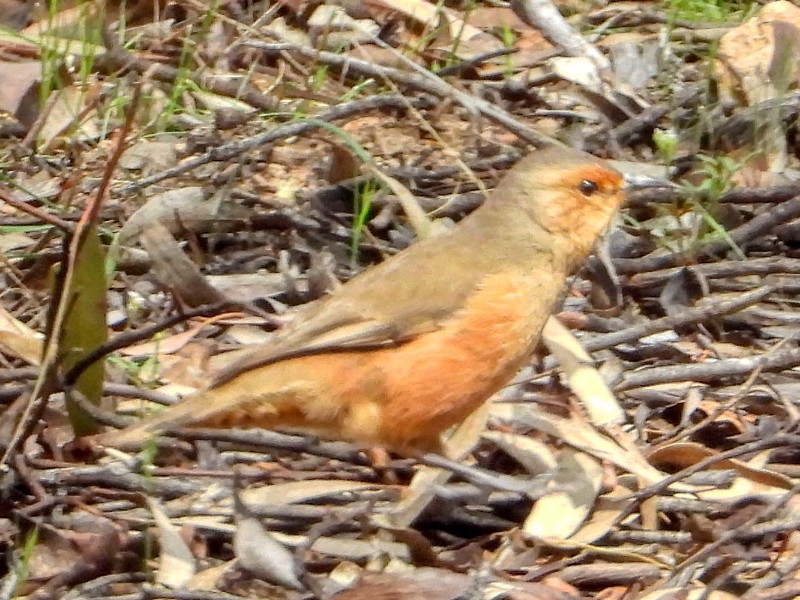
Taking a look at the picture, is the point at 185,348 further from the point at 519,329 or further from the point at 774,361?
the point at 774,361

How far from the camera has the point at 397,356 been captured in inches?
158

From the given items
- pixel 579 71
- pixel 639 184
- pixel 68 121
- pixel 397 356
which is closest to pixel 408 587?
pixel 397 356

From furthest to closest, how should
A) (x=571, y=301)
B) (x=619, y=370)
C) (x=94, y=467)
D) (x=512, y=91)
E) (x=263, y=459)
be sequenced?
(x=512, y=91)
(x=571, y=301)
(x=619, y=370)
(x=263, y=459)
(x=94, y=467)

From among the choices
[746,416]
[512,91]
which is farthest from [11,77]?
[746,416]

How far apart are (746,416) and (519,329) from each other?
834 mm

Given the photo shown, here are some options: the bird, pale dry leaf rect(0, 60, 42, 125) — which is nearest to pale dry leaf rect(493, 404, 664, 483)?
the bird

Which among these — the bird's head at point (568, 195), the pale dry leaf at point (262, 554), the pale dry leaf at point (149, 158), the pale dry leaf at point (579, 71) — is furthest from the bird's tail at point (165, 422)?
the pale dry leaf at point (579, 71)

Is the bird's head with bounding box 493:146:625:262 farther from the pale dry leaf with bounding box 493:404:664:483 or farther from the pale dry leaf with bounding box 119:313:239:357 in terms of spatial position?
the pale dry leaf with bounding box 119:313:239:357

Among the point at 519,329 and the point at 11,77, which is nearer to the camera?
the point at 519,329

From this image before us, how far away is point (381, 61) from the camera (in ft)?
21.5

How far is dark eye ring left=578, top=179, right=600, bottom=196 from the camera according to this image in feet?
14.4

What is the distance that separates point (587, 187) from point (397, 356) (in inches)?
34.5

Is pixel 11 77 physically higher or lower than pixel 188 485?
higher

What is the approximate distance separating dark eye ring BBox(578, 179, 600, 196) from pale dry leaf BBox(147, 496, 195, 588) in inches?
65.4
